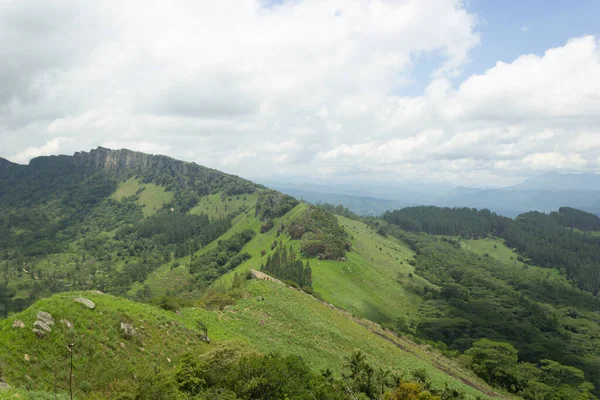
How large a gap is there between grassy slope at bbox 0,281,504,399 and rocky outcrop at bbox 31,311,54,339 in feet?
1.12

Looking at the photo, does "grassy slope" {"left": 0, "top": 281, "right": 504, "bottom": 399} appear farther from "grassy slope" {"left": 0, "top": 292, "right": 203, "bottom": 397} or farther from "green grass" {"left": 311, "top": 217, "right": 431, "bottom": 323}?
"green grass" {"left": 311, "top": 217, "right": 431, "bottom": 323}

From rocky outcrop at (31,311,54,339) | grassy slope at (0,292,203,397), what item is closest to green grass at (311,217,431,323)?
grassy slope at (0,292,203,397)

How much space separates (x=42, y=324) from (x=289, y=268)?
8305cm

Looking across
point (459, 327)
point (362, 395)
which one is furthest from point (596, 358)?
point (362, 395)

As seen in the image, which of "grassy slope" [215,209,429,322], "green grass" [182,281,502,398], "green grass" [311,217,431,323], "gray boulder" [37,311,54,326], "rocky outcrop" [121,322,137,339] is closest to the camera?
"gray boulder" [37,311,54,326]

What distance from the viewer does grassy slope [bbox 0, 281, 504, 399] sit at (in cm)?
2091

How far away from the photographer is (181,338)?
32250 millimetres

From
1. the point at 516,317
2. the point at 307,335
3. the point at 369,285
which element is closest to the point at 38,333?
the point at 307,335

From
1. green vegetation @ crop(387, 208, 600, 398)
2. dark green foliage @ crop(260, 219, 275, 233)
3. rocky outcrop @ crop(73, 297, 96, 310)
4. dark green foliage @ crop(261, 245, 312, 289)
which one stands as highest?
rocky outcrop @ crop(73, 297, 96, 310)

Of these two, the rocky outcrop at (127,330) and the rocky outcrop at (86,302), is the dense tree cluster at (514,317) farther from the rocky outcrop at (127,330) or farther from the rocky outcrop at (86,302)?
the rocky outcrop at (86,302)

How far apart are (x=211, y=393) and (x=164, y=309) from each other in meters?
21.2

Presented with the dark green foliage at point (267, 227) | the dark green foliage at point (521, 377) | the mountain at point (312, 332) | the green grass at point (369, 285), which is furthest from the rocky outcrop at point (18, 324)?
the dark green foliage at point (267, 227)

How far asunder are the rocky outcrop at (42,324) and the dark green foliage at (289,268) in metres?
67.2

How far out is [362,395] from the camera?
33.1 metres
